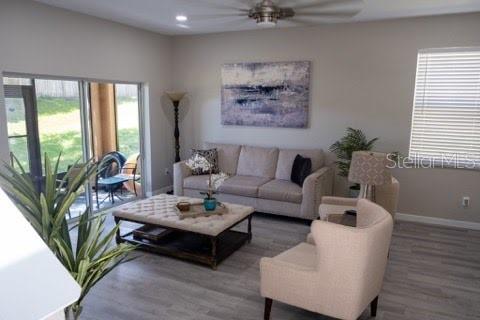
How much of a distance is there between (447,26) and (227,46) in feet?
10.2

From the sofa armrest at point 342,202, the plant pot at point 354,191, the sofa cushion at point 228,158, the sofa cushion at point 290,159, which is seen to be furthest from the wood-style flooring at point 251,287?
the sofa cushion at point 228,158

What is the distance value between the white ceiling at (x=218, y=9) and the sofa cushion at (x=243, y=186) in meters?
2.21

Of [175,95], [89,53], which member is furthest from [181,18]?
[175,95]

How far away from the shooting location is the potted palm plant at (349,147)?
15.5 ft

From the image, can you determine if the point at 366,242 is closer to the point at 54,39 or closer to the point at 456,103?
the point at 456,103

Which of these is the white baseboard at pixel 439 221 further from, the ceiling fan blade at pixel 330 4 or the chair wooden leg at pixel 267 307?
the chair wooden leg at pixel 267 307

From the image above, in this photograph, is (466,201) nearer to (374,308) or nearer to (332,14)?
(374,308)

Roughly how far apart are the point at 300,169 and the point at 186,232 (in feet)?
6.42

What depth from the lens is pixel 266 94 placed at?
546 centimetres

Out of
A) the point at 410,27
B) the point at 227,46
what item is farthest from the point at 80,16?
the point at 410,27

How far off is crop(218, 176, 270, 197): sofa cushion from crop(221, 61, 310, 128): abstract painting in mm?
1010

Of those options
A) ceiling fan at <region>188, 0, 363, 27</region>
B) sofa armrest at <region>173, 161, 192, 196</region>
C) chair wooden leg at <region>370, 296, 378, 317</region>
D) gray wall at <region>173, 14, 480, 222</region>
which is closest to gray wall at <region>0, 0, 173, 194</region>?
sofa armrest at <region>173, 161, 192, 196</region>

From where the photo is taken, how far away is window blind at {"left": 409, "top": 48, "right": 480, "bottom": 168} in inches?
172

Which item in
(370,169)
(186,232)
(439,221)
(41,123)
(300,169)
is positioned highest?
(41,123)
